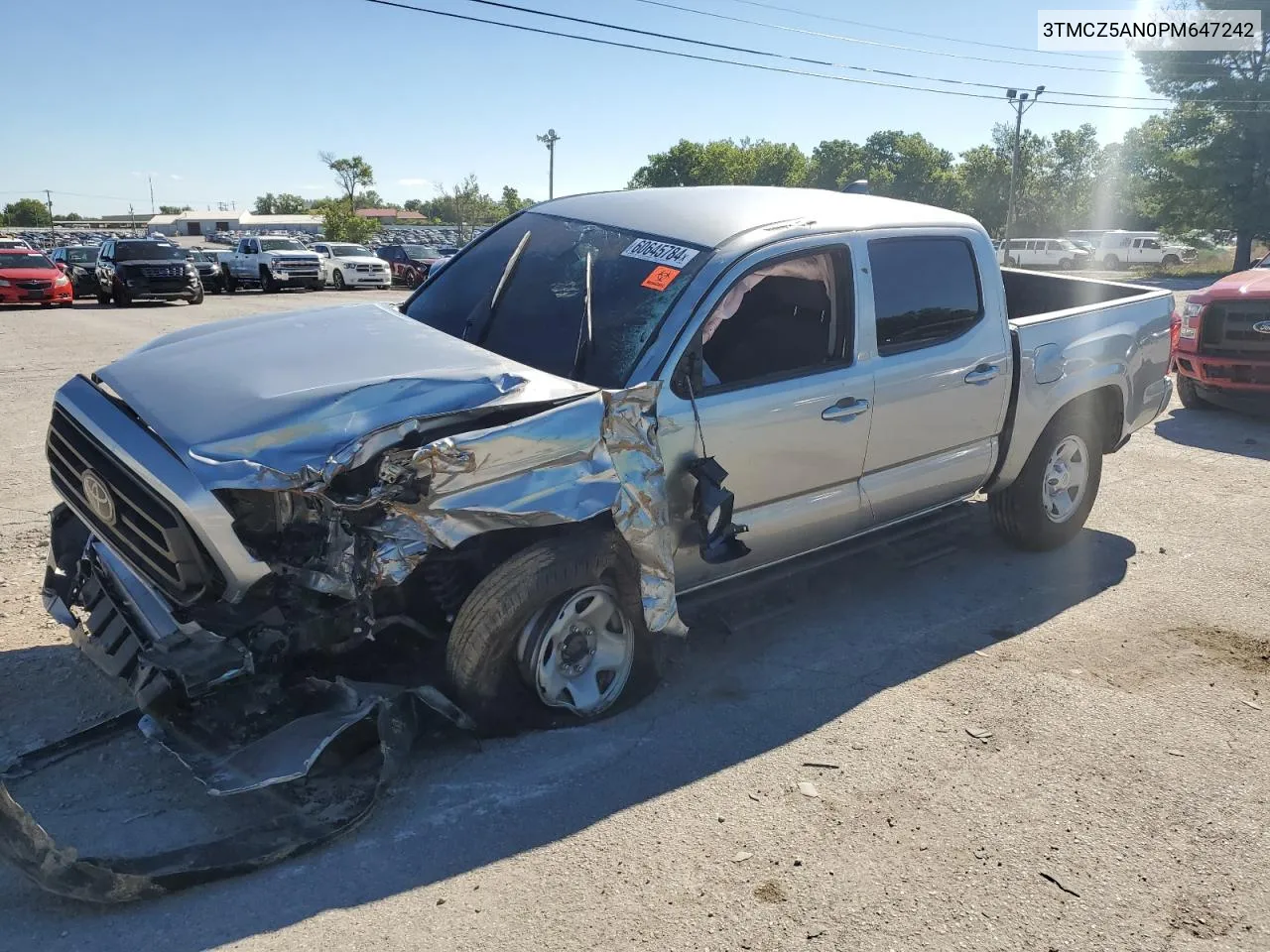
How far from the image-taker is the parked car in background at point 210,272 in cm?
2836

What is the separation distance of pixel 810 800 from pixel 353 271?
3086 cm

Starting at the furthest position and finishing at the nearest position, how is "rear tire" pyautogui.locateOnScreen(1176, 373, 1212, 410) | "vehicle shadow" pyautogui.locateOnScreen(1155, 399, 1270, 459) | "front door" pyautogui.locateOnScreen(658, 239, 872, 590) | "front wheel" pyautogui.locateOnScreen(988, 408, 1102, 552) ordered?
"rear tire" pyautogui.locateOnScreen(1176, 373, 1212, 410)
"vehicle shadow" pyautogui.locateOnScreen(1155, 399, 1270, 459)
"front wheel" pyautogui.locateOnScreen(988, 408, 1102, 552)
"front door" pyautogui.locateOnScreen(658, 239, 872, 590)

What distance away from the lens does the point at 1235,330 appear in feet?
31.6

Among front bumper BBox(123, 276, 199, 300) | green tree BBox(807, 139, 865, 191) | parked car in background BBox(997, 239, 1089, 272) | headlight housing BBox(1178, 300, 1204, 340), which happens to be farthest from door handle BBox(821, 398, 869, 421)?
green tree BBox(807, 139, 865, 191)

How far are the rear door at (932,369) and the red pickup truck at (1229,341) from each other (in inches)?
213

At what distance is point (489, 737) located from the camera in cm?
366

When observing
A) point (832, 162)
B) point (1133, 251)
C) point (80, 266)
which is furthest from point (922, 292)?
point (832, 162)

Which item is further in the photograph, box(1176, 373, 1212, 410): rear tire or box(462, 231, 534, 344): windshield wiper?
box(1176, 373, 1212, 410): rear tire

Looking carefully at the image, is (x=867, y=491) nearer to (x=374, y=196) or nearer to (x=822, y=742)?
(x=822, y=742)

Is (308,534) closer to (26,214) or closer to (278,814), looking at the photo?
(278,814)

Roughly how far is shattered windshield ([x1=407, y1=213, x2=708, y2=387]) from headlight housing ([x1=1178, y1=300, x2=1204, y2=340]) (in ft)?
26.2

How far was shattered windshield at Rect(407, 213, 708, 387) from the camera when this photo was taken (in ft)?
13.0

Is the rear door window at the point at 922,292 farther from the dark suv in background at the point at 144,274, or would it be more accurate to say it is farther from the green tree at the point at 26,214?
the green tree at the point at 26,214

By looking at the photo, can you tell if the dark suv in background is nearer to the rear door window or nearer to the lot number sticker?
the lot number sticker
